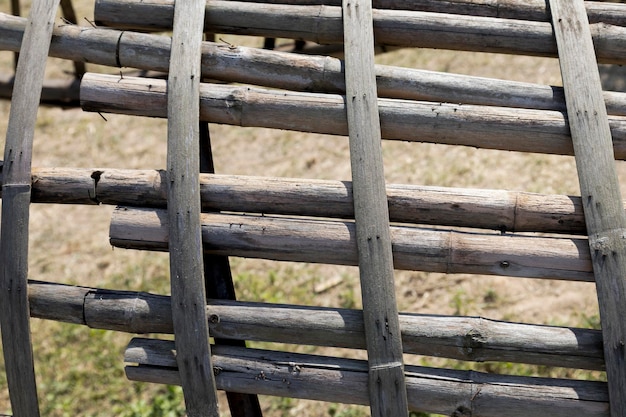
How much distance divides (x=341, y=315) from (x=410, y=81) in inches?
32.5

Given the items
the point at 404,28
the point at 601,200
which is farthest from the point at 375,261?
the point at 404,28

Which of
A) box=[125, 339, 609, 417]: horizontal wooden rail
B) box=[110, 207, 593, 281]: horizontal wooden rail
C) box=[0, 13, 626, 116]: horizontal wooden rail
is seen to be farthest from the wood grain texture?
box=[125, 339, 609, 417]: horizontal wooden rail

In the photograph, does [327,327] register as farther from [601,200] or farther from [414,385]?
[601,200]

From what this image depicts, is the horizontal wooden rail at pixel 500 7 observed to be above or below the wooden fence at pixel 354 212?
above

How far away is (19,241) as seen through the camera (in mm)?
2467

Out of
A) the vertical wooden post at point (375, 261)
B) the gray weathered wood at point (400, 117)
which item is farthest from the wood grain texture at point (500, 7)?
the vertical wooden post at point (375, 261)

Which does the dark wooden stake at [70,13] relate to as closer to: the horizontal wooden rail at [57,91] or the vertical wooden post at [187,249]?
the horizontal wooden rail at [57,91]

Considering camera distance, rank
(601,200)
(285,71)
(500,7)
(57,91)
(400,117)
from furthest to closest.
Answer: (57,91) → (500,7) → (285,71) → (400,117) → (601,200)

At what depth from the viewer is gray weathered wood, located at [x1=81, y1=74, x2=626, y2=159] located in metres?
2.46

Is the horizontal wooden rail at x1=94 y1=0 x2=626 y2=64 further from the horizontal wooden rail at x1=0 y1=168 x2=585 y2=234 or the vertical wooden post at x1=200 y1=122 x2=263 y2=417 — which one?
the horizontal wooden rail at x1=0 y1=168 x2=585 y2=234

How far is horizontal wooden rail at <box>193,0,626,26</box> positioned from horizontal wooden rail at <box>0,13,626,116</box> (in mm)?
298

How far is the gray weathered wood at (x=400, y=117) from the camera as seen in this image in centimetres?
246

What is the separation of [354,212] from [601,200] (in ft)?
2.43

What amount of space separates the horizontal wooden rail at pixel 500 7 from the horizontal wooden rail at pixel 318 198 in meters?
0.71
